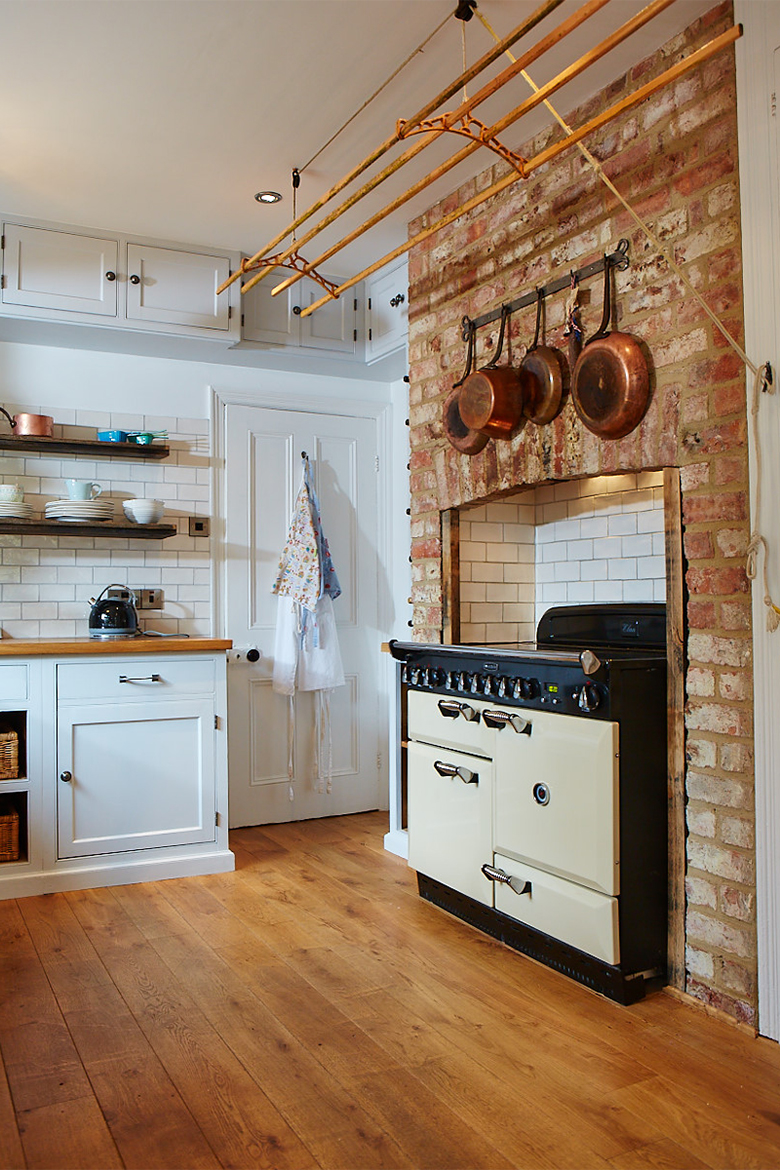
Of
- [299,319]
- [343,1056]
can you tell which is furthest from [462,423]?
[343,1056]

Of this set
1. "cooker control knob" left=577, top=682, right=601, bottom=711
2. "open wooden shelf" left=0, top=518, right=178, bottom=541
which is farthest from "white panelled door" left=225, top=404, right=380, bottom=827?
"cooker control knob" left=577, top=682, right=601, bottom=711

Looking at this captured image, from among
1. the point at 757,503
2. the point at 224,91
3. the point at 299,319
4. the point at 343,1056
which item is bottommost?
the point at 343,1056

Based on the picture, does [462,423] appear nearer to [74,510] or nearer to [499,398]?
[499,398]

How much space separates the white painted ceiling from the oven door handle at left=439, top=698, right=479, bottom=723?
197 centimetres

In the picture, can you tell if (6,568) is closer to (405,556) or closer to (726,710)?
(405,556)

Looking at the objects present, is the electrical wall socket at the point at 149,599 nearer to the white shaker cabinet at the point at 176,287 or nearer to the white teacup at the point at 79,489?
the white teacup at the point at 79,489

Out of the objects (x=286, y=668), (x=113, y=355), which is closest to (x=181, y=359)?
(x=113, y=355)

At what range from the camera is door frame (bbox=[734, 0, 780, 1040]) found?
2271 mm

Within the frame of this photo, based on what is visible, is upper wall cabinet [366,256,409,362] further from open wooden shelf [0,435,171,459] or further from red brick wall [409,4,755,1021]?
red brick wall [409,4,755,1021]

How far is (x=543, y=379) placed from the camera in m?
3.06

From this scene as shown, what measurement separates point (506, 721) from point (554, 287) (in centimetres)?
144

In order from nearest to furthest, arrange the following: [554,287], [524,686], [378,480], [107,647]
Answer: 1. [524,686]
2. [554,287]
3. [107,647]
4. [378,480]

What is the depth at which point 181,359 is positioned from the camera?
4.54 m

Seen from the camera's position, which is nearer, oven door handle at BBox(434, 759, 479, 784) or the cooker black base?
the cooker black base
